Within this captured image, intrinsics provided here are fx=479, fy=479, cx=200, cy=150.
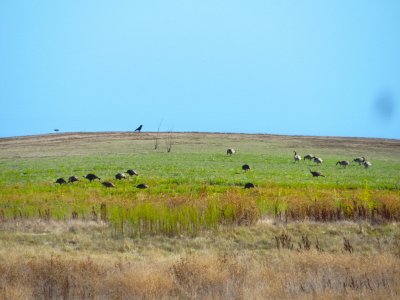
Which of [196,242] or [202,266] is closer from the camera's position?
[202,266]

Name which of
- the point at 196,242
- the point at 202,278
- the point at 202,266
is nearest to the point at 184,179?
the point at 196,242

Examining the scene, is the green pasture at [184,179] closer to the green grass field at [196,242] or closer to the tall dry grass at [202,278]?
the green grass field at [196,242]

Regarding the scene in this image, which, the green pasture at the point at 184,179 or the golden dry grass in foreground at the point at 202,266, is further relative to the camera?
the green pasture at the point at 184,179

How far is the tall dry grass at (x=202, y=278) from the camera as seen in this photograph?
9.91 metres

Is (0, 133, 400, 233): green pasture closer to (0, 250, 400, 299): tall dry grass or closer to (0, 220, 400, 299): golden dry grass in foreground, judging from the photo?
(0, 220, 400, 299): golden dry grass in foreground

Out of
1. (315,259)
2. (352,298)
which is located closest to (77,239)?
(315,259)

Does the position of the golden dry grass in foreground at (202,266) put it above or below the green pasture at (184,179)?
below

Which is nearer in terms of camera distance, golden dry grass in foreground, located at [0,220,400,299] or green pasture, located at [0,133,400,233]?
A: golden dry grass in foreground, located at [0,220,400,299]

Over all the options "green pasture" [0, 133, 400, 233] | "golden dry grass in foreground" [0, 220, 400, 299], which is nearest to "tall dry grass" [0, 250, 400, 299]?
"golden dry grass in foreground" [0, 220, 400, 299]

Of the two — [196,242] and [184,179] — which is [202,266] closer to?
[196,242]

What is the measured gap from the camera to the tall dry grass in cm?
991

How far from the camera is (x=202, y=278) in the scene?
10.7 m

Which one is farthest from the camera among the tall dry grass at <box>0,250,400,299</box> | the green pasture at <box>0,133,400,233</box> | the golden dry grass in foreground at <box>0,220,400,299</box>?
the green pasture at <box>0,133,400,233</box>

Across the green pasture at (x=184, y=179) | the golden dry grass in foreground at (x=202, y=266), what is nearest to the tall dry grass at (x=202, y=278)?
the golden dry grass in foreground at (x=202, y=266)
